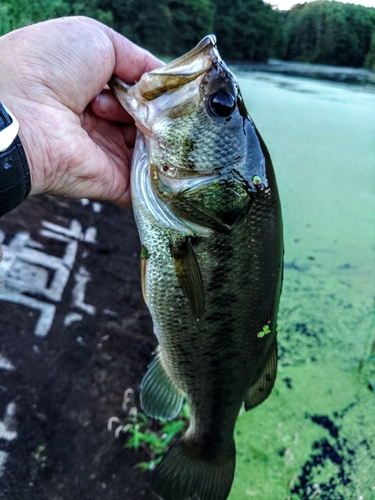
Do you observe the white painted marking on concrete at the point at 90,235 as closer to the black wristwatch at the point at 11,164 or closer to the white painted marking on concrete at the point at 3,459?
the white painted marking on concrete at the point at 3,459

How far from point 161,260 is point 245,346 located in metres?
0.40

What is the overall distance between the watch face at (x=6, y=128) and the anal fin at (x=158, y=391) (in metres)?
0.89

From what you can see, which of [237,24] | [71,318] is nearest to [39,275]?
[71,318]

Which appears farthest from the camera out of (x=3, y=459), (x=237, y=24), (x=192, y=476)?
(x=237, y=24)

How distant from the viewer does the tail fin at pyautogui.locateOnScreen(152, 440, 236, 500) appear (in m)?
1.70

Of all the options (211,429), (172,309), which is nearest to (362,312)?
(211,429)

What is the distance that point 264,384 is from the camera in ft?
5.51

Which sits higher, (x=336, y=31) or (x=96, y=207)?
(x=336, y=31)

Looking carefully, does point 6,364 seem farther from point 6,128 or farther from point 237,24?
point 237,24

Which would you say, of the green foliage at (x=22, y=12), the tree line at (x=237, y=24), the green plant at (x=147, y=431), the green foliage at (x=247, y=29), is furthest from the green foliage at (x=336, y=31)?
the green foliage at (x=247, y=29)

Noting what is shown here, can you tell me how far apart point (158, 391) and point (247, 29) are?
40.9 m

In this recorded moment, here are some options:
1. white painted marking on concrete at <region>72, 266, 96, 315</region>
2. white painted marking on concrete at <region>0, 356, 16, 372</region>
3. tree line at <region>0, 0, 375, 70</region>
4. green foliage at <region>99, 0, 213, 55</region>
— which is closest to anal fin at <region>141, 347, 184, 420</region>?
white painted marking on concrete at <region>0, 356, 16, 372</region>

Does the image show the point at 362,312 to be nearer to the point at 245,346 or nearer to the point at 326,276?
the point at 326,276

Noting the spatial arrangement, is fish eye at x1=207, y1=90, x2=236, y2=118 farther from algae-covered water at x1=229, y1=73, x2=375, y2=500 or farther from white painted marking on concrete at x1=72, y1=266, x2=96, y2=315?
white painted marking on concrete at x1=72, y1=266, x2=96, y2=315
